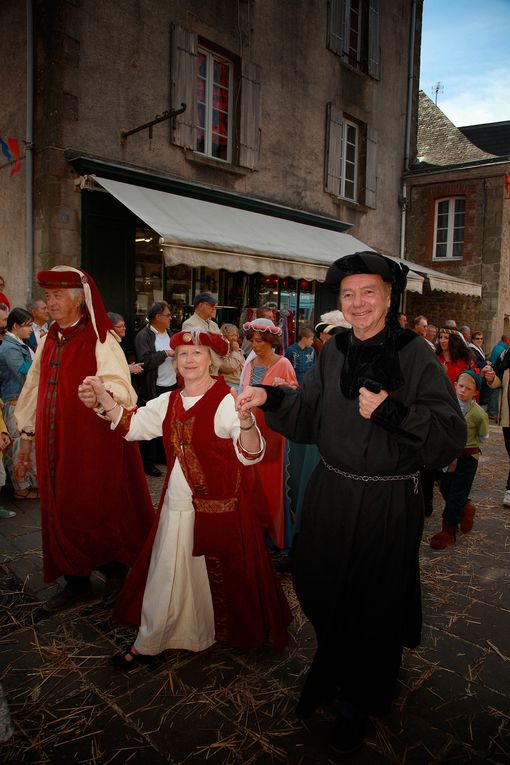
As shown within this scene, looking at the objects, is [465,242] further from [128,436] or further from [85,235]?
[128,436]

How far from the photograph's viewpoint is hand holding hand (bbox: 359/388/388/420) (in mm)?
1994

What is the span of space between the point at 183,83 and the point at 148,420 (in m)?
7.95

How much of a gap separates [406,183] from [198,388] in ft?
46.6

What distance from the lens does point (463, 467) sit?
4617 millimetres

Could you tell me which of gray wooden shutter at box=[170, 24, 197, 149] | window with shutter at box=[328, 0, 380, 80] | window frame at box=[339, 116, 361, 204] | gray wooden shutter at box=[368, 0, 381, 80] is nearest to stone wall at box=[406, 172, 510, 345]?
window frame at box=[339, 116, 361, 204]

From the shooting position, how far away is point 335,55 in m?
12.0

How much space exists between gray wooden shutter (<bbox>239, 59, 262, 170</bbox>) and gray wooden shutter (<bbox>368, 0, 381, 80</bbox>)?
4.36 meters

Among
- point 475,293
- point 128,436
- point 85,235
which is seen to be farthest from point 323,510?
point 475,293

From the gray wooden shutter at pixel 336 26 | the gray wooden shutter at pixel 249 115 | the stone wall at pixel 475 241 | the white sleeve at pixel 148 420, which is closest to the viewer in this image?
the white sleeve at pixel 148 420

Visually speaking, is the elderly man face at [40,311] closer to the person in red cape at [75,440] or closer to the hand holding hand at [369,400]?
the person in red cape at [75,440]

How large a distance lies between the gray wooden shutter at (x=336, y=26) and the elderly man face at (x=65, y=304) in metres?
11.2

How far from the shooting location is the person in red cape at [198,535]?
2676 mm

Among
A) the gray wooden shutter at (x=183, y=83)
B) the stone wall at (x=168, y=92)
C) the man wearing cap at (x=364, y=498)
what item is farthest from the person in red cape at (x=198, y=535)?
the gray wooden shutter at (x=183, y=83)

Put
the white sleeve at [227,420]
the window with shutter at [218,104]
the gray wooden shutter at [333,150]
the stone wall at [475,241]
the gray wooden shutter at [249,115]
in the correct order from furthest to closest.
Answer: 1. the stone wall at [475,241]
2. the gray wooden shutter at [333,150]
3. the gray wooden shutter at [249,115]
4. the window with shutter at [218,104]
5. the white sleeve at [227,420]
